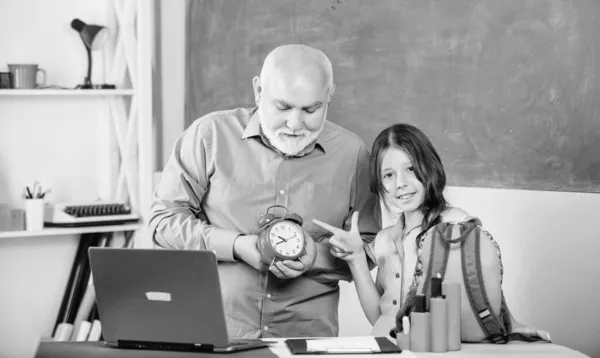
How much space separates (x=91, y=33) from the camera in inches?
174

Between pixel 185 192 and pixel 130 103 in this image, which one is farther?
pixel 130 103

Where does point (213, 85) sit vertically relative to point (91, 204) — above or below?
above

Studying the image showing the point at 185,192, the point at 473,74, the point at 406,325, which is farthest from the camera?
the point at 473,74

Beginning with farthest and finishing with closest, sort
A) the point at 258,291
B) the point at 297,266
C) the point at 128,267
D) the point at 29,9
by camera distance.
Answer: the point at 29,9 < the point at 258,291 < the point at 297,266 < the point at 128,267

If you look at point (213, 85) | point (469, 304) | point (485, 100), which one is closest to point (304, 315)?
point (469, 304)

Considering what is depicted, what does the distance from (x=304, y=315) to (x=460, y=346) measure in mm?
685

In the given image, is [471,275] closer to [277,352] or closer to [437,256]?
[437,256]

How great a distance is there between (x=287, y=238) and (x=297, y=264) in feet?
0.27

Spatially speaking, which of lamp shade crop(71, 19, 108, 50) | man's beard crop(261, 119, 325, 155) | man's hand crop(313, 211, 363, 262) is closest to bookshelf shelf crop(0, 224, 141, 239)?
lamp shade crop(71, 19, 108, 50)

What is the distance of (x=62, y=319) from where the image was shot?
4.51 meters

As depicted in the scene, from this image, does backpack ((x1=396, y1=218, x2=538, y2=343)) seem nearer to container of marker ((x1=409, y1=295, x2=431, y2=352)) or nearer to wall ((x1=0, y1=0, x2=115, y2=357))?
container of marker ((x1=409, y1=295, x2=431, y2=352))

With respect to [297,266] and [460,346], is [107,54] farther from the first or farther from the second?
[460,346]

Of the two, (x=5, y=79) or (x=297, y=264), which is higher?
(x=5, y=79)

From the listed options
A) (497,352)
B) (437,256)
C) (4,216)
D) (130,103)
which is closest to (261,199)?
(437,256)
